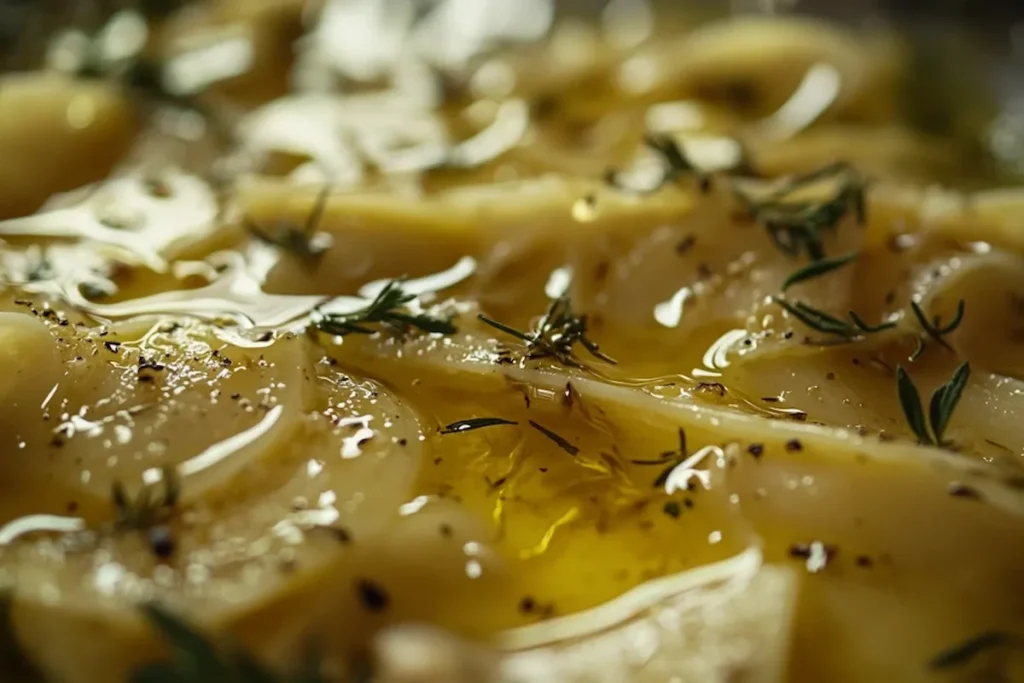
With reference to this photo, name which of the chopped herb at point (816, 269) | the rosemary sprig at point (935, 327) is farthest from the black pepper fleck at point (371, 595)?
the rosemary sprig at point (935, 327)

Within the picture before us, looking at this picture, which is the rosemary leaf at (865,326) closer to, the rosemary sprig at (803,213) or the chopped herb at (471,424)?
the rosemary sprig at (803,213)

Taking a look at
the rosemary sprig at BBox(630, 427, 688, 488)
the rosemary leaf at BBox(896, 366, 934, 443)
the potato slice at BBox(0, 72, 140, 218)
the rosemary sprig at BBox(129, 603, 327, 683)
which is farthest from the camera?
the potato slice at BBox(0, 72, 140, 218)

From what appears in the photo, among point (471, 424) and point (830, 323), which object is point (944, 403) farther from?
point (471, 424)

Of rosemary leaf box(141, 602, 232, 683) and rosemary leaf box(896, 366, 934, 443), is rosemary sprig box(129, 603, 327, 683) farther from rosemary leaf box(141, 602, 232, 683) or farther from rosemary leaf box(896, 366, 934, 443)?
rosemary leaf box(896, 366, 934, 443)

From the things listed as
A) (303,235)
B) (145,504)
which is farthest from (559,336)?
(145,504)

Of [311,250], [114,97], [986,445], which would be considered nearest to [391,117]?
[114,97]

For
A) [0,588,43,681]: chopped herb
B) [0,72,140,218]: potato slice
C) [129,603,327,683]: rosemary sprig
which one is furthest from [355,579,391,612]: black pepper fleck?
[0,72,140,218]: potato slice
